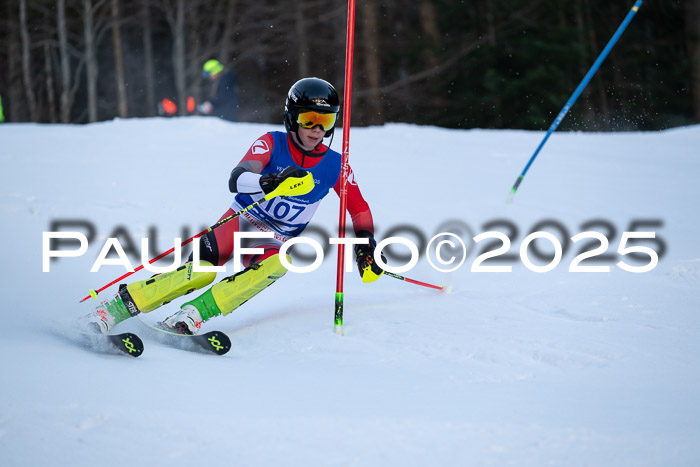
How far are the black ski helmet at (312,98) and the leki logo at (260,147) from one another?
18 cm

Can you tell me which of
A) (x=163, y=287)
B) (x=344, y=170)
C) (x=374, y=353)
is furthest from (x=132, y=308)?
(x=344, y=170)

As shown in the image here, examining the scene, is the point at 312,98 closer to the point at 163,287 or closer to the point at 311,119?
the point at 311,119

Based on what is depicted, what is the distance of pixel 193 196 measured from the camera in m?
6.54

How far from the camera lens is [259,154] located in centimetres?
369

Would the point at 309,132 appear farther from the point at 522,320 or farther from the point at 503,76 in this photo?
the point at 503,76

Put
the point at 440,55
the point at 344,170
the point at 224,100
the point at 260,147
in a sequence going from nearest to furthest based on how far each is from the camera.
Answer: the point at 260,147
the point at 344,170
the point at 224,100
the point at 440,55

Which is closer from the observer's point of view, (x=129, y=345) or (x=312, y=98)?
(x=129, y=345)

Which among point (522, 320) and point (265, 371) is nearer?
point (265, 371)

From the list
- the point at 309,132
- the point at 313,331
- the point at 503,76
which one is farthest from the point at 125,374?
the point at 503,76

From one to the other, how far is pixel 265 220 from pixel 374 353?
1.07 m

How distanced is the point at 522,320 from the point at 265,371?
153 centimetres

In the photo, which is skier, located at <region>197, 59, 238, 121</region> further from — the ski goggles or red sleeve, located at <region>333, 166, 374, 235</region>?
the ski goggles

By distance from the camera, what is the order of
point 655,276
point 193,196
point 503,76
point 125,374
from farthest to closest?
point 503,76, point 193,196, point 655,276, point 125,374

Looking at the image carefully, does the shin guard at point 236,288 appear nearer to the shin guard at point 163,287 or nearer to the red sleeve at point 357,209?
the shin guard at point 163,287
